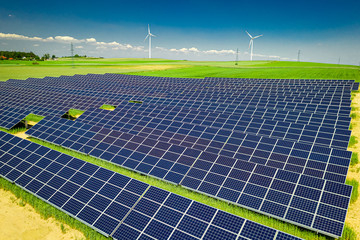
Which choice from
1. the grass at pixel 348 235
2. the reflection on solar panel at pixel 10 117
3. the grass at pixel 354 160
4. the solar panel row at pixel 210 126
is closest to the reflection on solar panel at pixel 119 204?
the grass at pixel 348 235

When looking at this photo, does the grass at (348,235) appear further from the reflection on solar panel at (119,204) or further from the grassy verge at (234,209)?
the reflection on solar panel at (119,204)

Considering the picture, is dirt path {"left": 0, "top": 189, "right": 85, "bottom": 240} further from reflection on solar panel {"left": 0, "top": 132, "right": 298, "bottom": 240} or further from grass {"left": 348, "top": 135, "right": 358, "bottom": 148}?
grass {"left": 348, "top": 135, "right": 358, "bottom": 148}

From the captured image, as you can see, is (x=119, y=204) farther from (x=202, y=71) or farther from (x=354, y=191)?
(x=202, y=71)

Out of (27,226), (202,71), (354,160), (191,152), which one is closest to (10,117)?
(27,226)

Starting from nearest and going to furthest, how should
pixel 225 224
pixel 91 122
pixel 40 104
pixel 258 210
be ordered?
1. pixel 225 224
2. pixel 258 210
3. pixel 91 122
4. pixel 40 104

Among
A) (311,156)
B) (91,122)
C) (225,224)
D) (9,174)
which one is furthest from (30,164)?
(311,156)

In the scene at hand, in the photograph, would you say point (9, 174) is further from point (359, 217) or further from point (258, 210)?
point (359, 217)
